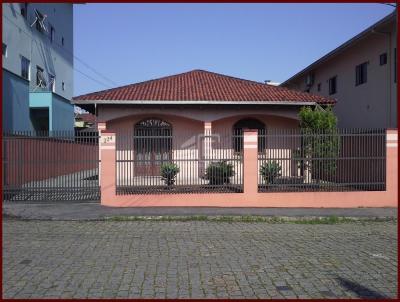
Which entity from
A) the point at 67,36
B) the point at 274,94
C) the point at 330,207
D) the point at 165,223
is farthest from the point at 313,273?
the point at 67,36

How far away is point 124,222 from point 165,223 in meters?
1.01

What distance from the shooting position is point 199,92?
19.0 m

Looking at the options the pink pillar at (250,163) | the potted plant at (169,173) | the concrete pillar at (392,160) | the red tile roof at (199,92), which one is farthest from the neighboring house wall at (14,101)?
the concrete pillar at (392,160)

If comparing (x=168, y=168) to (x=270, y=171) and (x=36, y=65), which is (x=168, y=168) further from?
(x=36, y=65)

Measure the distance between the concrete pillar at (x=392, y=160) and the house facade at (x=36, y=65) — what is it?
47.6 feet

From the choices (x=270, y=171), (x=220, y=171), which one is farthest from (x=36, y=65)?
(x=270, y=171)

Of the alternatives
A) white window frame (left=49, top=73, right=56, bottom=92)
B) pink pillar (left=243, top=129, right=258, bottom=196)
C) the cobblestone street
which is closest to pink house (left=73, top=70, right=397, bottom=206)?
Answer: pink pillar (left=243, top=129, right=258, bottom=196)

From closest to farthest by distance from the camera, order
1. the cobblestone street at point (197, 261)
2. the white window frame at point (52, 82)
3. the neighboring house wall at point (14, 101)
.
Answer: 1. the cobblestone street at point (197, 261)
2. the neighboring house wall at point (14, 101)
3. the white window frame at point (52, 82)

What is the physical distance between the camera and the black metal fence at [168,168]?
13516 millimetres

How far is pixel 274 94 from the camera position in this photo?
1914 centimetres

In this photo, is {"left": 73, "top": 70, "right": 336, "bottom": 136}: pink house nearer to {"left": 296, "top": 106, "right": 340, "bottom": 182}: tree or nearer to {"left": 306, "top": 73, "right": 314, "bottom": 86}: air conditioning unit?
{"left": 296, "top": 106, "right": 340, "bottom": 182}: tree

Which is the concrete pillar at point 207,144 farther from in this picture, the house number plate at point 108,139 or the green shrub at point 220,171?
the house number plate at point 108,139

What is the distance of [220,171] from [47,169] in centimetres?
502

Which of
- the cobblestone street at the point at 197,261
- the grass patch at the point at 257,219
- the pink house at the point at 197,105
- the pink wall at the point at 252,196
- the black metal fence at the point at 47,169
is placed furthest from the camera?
the pink house at the point at 197,105
